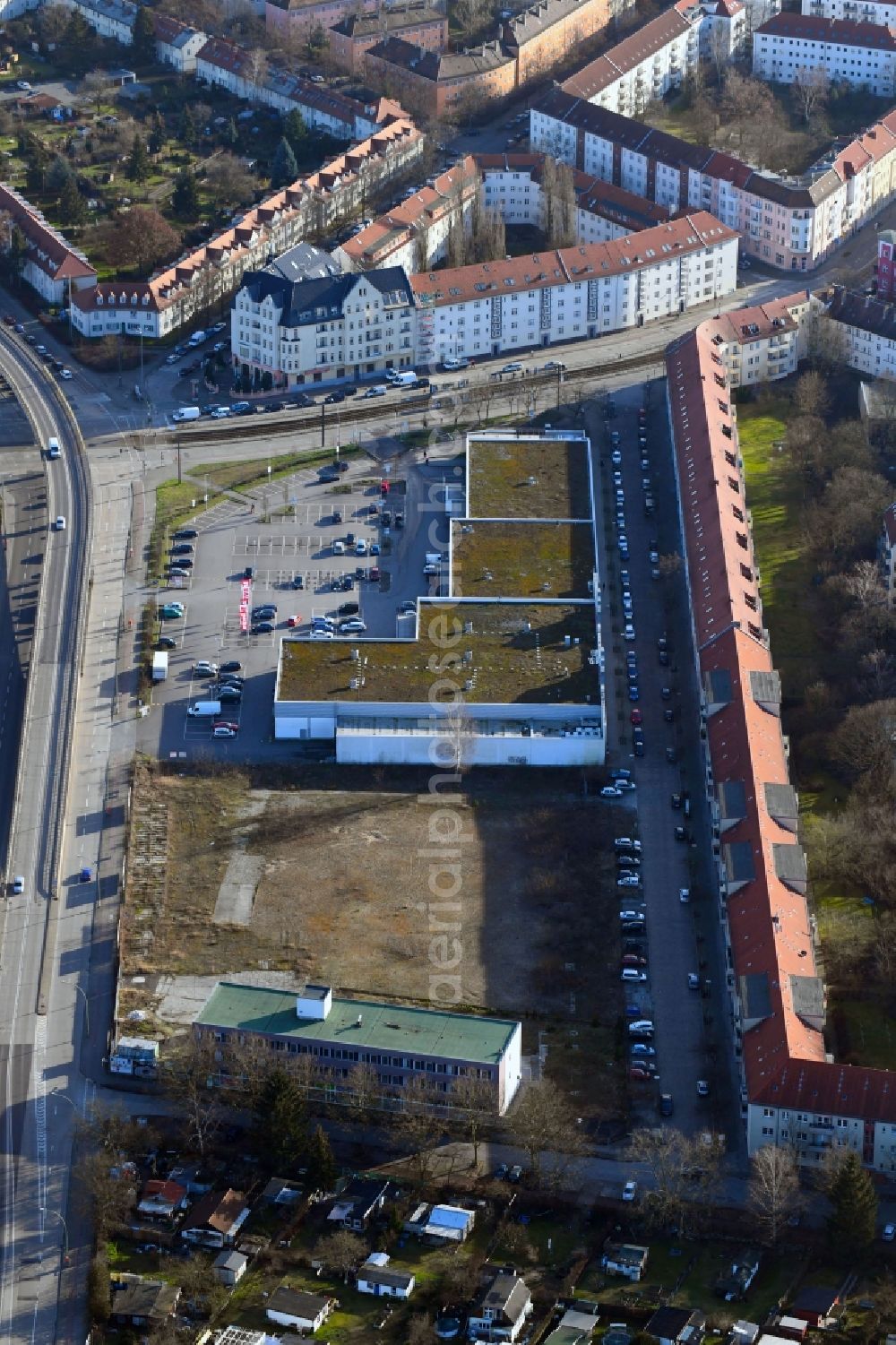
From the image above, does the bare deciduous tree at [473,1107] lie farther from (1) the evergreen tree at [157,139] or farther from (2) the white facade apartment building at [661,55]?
(1) the evergreen tree at [157,139]

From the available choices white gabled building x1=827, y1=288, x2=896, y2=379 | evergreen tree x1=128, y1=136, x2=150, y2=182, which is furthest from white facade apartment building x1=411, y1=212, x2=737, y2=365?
evergreen tree x1=128, y1=136, x2=150, y2=182

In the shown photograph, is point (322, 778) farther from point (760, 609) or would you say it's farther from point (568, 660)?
point (760, 609)

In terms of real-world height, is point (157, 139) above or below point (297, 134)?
below

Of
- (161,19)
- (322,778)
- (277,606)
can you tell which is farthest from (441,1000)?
(161,19)

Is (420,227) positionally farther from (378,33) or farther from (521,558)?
(521,558)

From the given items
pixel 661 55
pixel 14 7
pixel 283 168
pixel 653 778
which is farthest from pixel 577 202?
pixel 653 778
